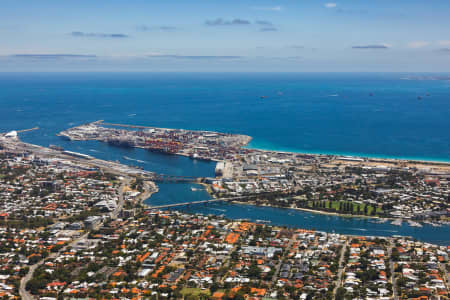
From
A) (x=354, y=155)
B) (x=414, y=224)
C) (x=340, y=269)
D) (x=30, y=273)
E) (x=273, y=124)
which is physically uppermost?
(x=273, y=124)

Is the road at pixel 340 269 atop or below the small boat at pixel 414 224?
below

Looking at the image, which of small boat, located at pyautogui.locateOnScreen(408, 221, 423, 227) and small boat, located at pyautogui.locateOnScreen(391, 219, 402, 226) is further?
small boat, located at pyautogui.locateOnScreen(391, 219, 402, 226)

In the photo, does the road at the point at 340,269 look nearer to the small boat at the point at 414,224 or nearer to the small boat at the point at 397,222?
the small boat at the point at 397,222

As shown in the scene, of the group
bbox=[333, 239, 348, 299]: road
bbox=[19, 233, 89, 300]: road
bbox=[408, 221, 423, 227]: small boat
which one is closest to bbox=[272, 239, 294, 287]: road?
bbox=[333, 239, 348, 299]: road

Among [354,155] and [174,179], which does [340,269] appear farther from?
[354,155]

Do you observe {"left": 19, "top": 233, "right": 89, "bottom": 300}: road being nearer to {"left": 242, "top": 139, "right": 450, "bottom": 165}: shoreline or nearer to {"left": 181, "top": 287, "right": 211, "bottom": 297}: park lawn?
{"left": 181, "top": 287, "right": 211, "bottom": 297}: park lawn

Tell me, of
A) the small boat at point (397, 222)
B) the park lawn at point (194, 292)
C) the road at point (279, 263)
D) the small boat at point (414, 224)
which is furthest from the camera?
the small boat at point (397, 222)

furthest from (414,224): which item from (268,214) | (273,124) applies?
(273,124)

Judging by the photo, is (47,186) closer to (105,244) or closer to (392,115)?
(105,244)

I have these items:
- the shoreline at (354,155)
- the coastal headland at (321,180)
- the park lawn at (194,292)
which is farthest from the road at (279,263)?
the shoreline at (354,155)

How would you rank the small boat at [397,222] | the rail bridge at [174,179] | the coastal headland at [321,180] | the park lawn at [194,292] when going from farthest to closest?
the rail bridge at [174,179] → the coastal headland at [321,180] → the small boat at [397,222] → the park lawn at [194,292]

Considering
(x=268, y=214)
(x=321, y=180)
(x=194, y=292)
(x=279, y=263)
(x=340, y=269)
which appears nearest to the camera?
(x=194, y=292)
